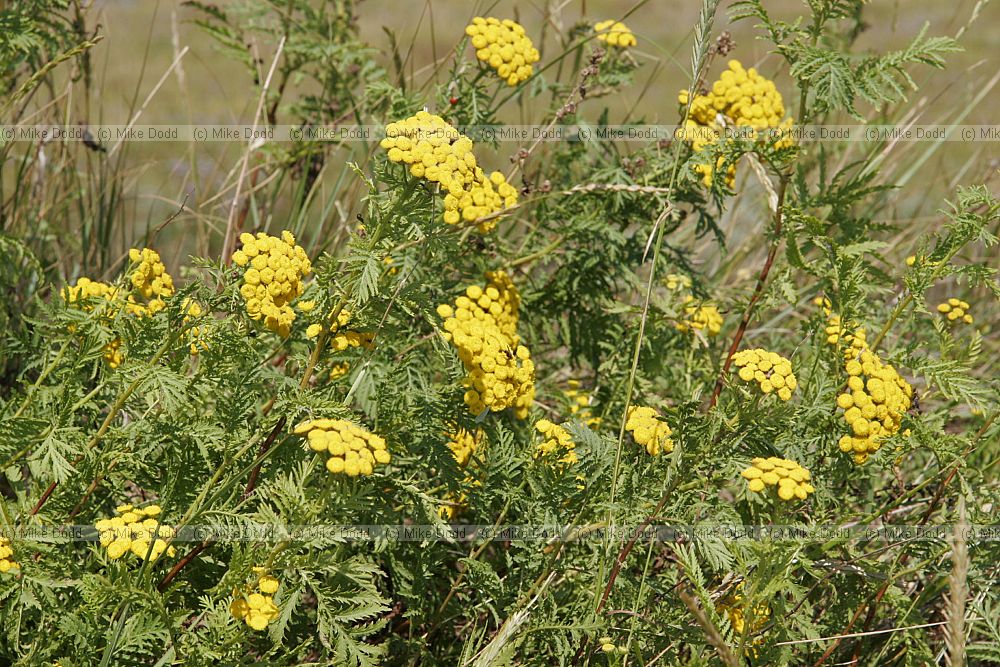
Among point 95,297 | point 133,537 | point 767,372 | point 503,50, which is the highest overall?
point 503,50

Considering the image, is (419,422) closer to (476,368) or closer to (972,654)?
(476,368)

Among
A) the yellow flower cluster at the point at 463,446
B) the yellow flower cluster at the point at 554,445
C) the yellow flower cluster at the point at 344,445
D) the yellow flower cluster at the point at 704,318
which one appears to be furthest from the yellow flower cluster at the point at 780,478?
the yellow flower cluster at the point at 704,318

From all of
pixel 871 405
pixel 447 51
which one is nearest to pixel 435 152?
pixel 871 405

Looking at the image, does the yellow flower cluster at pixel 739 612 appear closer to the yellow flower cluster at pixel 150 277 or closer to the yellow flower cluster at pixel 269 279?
the yellow flower cluster at pixel 269 279

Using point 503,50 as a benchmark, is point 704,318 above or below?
below

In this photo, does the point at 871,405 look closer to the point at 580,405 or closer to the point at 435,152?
the point at 580,405

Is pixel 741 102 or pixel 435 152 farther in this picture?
pixel 741 102

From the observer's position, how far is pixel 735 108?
3.21 metres

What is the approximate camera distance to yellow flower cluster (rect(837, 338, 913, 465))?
7.79ft

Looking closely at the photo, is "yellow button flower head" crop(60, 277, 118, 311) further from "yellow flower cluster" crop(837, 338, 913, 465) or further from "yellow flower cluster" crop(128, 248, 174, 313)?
"yellow flower cluster" crop(837, 338, 913, 465)

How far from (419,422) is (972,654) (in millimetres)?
1874

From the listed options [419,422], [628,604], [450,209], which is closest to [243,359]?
[419,422]

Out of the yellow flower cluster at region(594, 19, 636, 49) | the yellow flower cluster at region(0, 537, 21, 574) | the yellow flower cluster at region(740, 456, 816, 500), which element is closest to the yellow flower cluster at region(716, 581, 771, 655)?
the yellow flower cluster at region(740, 456, 816, 500)

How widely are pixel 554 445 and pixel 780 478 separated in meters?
0.66
